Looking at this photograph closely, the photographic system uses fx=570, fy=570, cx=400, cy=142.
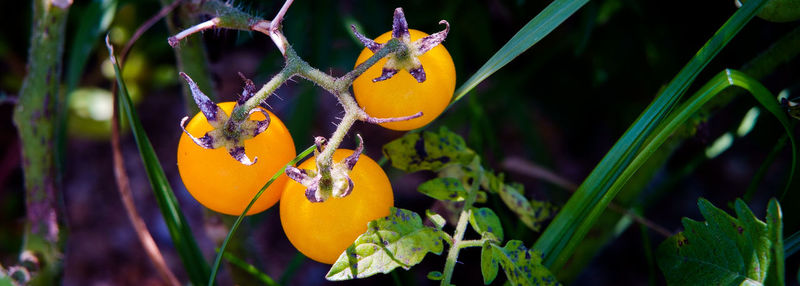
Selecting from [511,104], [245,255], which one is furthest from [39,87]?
[511,104]

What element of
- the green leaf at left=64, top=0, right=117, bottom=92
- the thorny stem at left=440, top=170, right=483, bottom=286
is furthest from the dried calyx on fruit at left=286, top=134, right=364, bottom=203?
the green leaf at left=64, top=0, right=117, bottom=92

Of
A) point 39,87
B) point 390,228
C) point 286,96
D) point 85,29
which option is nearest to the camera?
point 390,228

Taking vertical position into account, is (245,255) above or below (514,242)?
below

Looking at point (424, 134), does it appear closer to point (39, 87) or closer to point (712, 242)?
point (712, 242)

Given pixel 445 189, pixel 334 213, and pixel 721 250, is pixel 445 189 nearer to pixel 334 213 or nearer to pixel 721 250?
pixel 334 213

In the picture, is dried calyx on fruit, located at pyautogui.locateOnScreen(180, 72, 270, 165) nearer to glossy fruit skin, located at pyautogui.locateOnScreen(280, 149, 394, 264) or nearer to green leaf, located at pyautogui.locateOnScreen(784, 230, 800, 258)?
glossy fruit skin, located at pyautogui.locateOnScreen(280, 149, 394, 264)

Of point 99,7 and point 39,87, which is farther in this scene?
point 99,7
